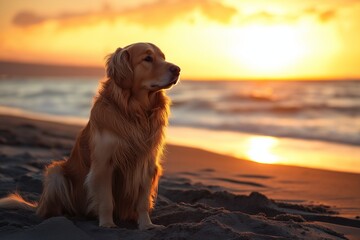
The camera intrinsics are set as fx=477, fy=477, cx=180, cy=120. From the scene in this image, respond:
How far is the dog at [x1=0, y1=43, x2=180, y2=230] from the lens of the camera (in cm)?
Result: 372

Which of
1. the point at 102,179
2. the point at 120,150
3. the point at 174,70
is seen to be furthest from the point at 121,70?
the point at 102,179

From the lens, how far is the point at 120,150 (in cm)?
370

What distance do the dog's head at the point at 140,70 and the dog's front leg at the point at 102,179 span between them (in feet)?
1.60

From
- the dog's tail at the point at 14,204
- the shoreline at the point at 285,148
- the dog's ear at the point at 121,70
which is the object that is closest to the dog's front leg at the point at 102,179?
the dog's ear at the point at 121,70

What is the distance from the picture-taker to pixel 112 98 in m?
3.80

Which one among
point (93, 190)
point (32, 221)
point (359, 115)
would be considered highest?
point (359, 115)

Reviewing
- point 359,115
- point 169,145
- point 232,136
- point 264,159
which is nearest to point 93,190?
point 264,159

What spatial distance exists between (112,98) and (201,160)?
3.98 meters

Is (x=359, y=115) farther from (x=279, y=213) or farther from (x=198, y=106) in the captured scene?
(x=279, y=213)

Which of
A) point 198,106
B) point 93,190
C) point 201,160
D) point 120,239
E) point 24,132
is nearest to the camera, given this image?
point 120,239

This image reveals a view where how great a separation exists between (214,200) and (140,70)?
5.27 ft

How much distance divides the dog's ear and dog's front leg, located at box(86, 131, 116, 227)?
0.45 metres

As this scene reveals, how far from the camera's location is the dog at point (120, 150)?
3.72 m

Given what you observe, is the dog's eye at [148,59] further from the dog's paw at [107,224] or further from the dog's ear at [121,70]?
the dog's paw at [107,224]
